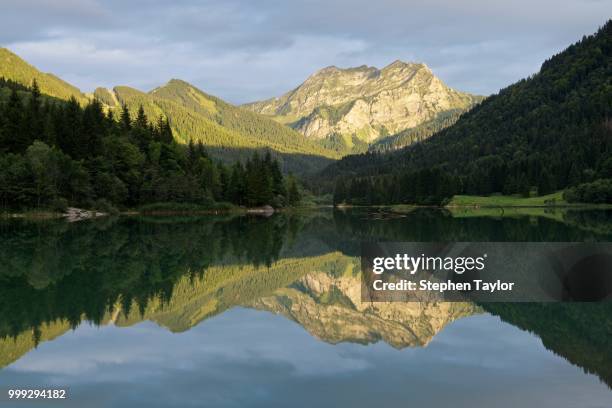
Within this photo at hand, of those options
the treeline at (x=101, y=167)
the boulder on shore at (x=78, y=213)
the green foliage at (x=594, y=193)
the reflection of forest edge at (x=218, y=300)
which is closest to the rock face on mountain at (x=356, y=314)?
the reflection of forest edge at (x=218, y=300)

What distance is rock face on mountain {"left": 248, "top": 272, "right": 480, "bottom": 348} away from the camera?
55.8ft

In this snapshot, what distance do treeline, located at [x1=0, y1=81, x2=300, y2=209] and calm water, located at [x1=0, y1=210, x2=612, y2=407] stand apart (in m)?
77.6

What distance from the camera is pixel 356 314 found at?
2052 cm

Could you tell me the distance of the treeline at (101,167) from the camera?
9781cm

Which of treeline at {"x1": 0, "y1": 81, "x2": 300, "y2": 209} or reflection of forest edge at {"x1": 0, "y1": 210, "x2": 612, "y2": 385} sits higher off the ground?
treeline at {"x1": 0, "y1": 81, "x2": 300, "y2": 209}

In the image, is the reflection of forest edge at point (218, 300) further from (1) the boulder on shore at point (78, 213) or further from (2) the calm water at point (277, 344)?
(1) the boulder on shore at point (78, 213)

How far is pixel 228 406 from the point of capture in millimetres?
11125

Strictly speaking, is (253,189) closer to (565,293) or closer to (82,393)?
(565,293)

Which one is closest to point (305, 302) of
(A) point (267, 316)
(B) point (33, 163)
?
(A) point (267, 316)

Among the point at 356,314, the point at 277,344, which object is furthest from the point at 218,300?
the point at 277,344

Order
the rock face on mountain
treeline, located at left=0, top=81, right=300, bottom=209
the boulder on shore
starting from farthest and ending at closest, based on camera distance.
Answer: the boulder on shore < treeline, located at left=0, top=81, right=300, bottom=209 < the rock face on mountain

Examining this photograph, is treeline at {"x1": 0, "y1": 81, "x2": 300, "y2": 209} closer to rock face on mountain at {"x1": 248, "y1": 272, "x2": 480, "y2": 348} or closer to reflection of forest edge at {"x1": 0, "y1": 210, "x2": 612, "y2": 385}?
reflection of forest edge at {"x1": 0, "y1": 210, "x2": 612, "y2": 385}

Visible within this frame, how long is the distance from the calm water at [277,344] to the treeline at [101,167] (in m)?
77.6

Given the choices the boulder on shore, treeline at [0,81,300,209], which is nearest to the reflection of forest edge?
the boulder on shore
